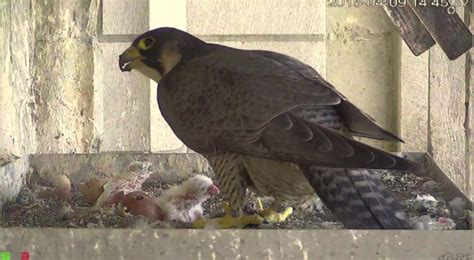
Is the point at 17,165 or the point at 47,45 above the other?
the point at 47,45

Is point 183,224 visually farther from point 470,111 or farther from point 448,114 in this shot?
point 470,111

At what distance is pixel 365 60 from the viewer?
329 cm

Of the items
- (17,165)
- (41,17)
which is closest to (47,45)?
(41,17)

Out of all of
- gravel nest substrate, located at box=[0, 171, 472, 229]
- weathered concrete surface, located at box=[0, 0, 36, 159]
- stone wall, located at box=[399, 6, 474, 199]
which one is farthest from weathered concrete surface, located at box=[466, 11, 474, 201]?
weathered concrete surface, located at box=[0, 0, 36, 159]

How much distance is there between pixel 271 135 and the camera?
82.7 inches

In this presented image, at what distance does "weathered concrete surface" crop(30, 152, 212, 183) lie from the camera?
9.43 feet

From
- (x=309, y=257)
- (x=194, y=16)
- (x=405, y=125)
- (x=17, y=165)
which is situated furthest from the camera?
(x=405, y=125)

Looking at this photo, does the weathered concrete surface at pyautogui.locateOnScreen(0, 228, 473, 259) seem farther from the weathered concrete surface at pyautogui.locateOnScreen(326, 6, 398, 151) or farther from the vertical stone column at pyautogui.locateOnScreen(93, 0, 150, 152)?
the weathered concrete surface at pyautogui.locateOnScreen(326, 6, 398, 151)

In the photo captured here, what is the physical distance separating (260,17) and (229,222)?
3.34 ft

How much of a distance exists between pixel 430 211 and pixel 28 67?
1470 millimetres

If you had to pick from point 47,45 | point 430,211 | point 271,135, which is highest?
point 47,45

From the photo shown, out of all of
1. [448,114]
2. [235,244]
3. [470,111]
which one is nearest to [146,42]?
[235,244]

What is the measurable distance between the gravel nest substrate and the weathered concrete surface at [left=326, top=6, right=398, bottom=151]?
45 cm

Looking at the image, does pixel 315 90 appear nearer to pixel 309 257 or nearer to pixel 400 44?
pixel 309 257
